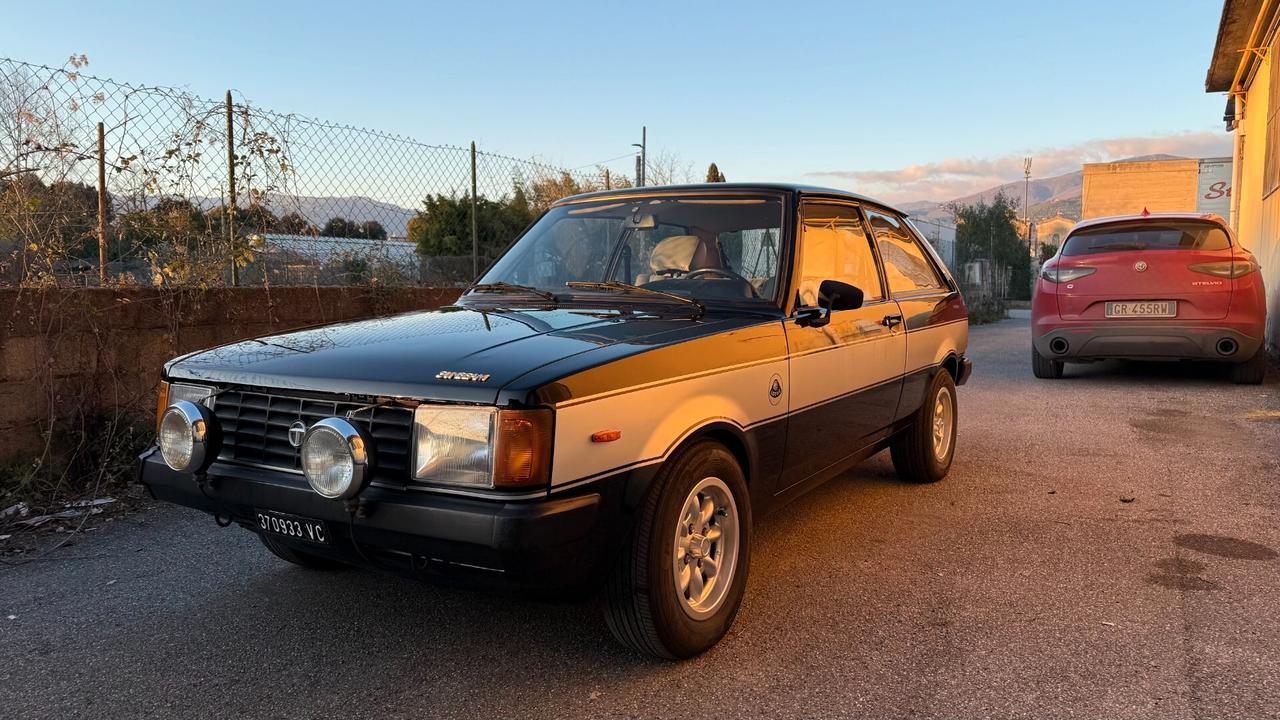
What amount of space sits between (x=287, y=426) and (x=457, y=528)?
743 mm

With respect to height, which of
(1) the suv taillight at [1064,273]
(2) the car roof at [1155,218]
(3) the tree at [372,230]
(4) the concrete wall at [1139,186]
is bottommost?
(1) the suv taillight at [1064,273]

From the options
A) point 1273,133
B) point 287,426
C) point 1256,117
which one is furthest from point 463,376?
point 1256,117

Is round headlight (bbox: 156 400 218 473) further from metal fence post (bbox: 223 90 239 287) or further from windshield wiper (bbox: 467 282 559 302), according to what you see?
metal fence post (bbox: 223 90 239 287)

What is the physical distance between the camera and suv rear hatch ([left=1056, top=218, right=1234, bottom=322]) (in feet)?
26.8

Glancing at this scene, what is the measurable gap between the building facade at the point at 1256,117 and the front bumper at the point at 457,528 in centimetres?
1147

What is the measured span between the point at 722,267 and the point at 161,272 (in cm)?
362

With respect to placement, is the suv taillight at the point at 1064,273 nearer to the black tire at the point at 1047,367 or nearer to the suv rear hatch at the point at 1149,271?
the suv rear hatch at the point at 1149,271

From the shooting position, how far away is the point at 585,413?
8.18ft

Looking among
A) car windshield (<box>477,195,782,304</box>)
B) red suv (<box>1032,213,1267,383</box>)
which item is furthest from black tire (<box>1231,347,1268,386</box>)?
car windshield (<box>477,195,782,304</box>)

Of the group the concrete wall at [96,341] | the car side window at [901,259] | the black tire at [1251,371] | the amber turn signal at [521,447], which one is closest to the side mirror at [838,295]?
the car side window at [901,259]

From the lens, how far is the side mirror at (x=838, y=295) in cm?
367

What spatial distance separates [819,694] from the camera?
2699 mm

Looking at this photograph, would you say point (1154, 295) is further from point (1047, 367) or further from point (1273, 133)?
point (1273, 133)

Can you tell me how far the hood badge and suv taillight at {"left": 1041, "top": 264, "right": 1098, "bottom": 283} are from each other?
7.78 m
